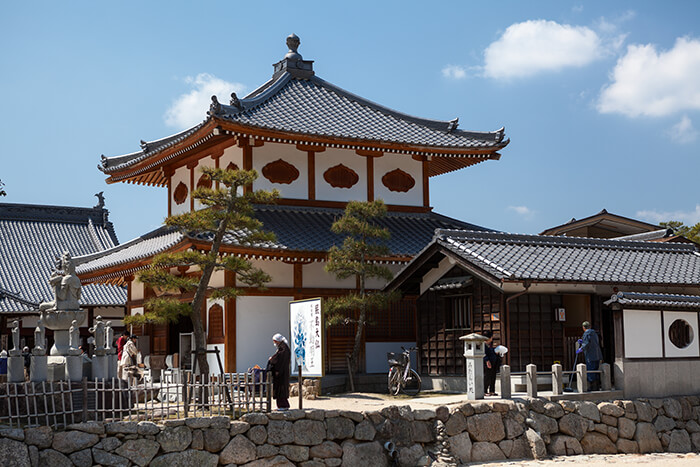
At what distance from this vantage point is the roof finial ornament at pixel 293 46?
29000mm

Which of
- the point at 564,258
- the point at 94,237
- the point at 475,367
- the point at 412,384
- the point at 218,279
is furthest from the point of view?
the point at 94,237

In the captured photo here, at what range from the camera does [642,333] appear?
61.1 ft

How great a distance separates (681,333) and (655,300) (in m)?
1.37

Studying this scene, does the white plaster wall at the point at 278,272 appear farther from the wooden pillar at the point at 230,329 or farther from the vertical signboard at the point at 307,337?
the vertical signboard at the point at 307,337

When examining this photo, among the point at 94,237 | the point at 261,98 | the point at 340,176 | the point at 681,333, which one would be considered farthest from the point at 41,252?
the point at 681,333

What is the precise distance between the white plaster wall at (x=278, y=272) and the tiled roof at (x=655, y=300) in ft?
29.1

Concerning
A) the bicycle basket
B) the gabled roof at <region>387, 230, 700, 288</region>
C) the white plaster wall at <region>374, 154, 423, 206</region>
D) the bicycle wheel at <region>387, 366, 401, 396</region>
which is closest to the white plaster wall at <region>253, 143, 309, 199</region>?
the white plaster wall at <region>374, 154, 423, 206</region>

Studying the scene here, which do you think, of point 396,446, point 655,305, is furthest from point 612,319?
point 396,446

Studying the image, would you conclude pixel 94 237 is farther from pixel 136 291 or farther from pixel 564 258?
pixel 564 258

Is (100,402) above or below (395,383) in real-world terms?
above

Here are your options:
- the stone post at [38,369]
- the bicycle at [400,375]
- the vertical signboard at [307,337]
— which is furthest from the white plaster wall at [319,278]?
the stone post at [38,369]

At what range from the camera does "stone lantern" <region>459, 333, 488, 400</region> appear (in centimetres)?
1742

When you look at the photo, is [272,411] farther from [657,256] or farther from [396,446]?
[657,256]

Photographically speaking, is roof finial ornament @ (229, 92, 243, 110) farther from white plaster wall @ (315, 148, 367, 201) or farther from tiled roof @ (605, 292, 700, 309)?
tiled roof @ (605, 292, 700, 309)
